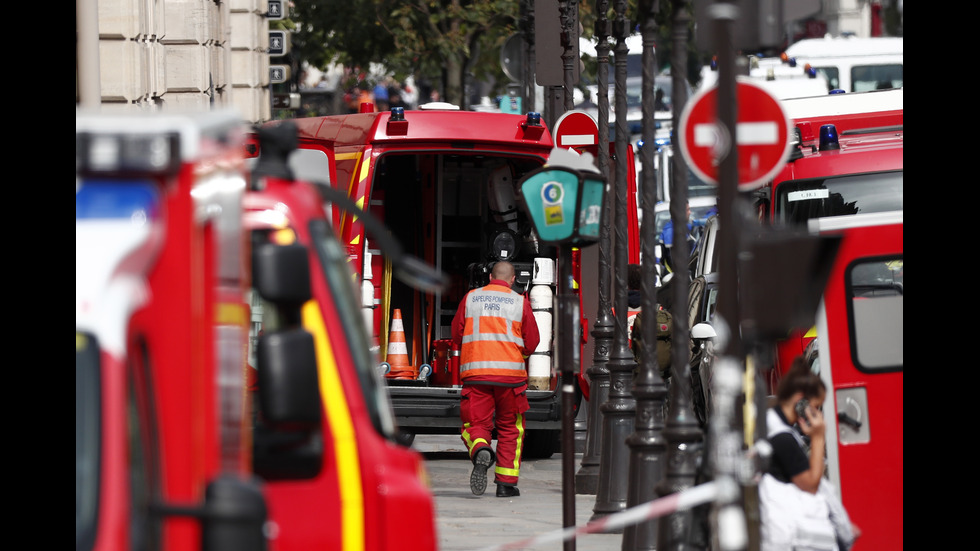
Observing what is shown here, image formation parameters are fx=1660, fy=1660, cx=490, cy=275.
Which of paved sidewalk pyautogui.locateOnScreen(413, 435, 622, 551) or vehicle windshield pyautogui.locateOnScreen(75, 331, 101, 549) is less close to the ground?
vehicle windshield pyautogui.locateOnScreen(75, 331, 101, 549)

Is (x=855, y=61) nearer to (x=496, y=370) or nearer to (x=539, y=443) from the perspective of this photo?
(x=539, y=443)

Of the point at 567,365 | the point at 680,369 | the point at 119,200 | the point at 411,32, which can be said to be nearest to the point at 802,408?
the point at 680,369

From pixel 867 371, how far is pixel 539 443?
6.99 meters

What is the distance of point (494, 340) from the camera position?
12117 millimetres

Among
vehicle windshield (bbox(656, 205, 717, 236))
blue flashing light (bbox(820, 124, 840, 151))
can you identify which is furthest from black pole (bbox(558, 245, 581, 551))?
vehicle windshield (bbox(656, 205, 717, 236))

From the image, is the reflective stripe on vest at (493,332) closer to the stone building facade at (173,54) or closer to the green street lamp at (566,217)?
the green street lamp at (566,217)

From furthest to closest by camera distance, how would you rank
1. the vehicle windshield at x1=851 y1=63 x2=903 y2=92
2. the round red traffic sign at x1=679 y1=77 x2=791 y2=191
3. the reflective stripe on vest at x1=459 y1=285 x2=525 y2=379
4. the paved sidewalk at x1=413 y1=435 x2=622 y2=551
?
the vehicle windshield at x1=851 y1=63 x2=903 y2=92, the reflective stripe on vest at x1=459 y1=285 x2=525 y2=379, the paved sidewalk at x1=413 y1=435 x2=622 y2=551, the round red traffic sign at x1=679 y1=77 x2=791 y2=191

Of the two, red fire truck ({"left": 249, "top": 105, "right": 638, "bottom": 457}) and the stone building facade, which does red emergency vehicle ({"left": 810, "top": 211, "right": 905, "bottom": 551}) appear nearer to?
the stone building facade

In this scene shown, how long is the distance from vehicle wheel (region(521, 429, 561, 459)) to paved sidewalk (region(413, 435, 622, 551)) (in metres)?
0.08

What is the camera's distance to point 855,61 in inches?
1196

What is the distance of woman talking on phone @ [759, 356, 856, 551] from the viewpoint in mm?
6664
